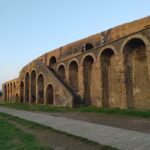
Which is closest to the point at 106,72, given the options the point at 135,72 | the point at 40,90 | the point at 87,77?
the point at 87,77

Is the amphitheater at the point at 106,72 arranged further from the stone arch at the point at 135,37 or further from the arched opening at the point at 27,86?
the arched opening at the point at 27,86

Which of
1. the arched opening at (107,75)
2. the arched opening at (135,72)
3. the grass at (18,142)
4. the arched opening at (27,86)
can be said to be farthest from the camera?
the arched opening at (27,86)

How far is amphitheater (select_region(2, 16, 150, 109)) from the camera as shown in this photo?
48.3ft

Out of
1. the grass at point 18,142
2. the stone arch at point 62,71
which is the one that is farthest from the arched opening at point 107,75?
the grass at point 18,142

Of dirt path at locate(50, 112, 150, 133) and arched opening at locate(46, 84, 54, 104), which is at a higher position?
arched opening at locate(46, 84, 54, 104)

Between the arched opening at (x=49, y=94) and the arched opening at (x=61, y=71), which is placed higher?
the arched opening at (x=61, y=71)

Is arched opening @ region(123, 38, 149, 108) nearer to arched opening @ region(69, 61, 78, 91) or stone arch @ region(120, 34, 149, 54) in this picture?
stone arch @ region(120, 34, 149, 54)

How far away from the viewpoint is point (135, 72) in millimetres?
15211

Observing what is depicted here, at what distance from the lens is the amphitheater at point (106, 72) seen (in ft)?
48.3

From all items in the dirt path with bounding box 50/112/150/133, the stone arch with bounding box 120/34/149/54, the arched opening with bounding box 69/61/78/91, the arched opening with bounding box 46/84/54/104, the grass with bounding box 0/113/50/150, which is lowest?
the grass with bounding box 0/113/50/150

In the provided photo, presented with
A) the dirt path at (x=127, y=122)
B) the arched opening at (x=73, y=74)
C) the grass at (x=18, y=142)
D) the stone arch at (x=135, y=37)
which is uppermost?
the stone arch at (x=135, y=37)

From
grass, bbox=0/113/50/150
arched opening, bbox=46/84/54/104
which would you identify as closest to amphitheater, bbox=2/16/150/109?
arched opening, bbox=46/84/54/104

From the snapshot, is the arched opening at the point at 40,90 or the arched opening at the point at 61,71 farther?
the arched opening at the point at 40,90

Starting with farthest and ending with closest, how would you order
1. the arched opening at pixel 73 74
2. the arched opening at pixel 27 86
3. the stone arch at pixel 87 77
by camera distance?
the arched opening at pixel 27 86 < the arched opening at pixel 73 74 < the stone arch at pixel 87 77
